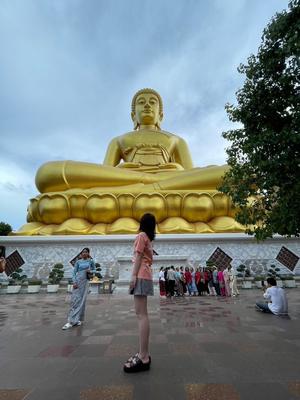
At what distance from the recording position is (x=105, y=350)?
10.6ft

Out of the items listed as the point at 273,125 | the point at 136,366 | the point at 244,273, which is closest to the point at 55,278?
the point at 244,273

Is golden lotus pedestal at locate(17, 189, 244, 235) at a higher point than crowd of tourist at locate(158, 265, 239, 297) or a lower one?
higher

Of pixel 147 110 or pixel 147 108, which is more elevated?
pixel 147 108

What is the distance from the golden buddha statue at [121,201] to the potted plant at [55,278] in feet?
5.55

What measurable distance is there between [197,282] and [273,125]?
6.35 metres

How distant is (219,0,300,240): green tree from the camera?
4.73m

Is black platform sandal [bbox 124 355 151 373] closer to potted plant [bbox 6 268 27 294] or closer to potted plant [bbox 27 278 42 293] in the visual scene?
potted plant [bbox 27 278 42 293]

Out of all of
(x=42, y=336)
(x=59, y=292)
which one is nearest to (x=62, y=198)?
(x=59, y=292)

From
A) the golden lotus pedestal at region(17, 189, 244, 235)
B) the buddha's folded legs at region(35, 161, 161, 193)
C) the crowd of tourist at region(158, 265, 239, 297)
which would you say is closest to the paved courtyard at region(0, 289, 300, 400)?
the crowd of tourist at region(158, 265, 239, 297)

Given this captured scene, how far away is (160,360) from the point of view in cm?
283

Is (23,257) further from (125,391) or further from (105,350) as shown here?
(125,391)

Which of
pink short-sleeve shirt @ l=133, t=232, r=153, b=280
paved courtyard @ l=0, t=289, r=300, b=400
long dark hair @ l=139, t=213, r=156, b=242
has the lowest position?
paved courtyard @ l=0, t=289, r=300, b=400

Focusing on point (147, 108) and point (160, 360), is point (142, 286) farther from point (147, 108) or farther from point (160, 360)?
point (147, 108)

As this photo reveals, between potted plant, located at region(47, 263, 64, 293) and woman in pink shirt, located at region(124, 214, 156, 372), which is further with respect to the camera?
potted plant, located at region(47, 263, 64, 293)
